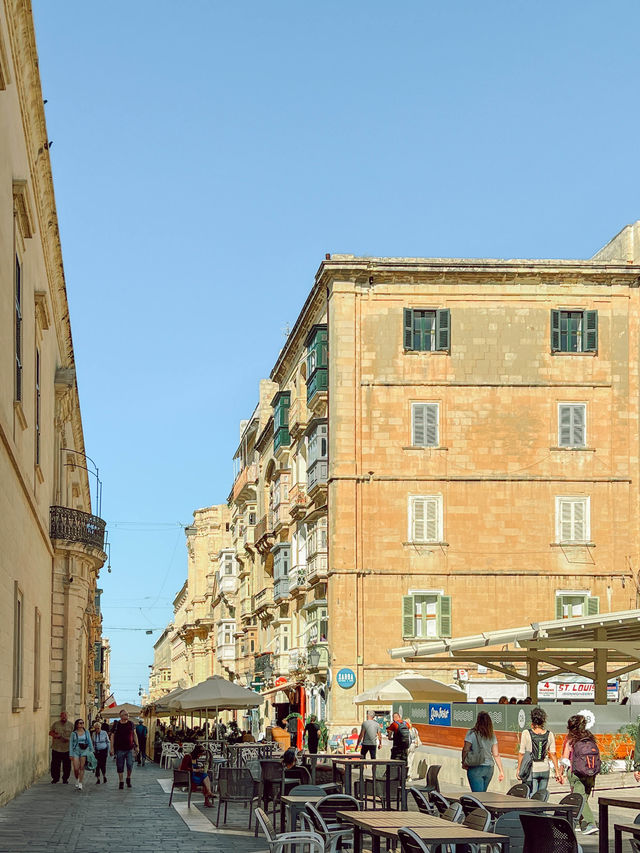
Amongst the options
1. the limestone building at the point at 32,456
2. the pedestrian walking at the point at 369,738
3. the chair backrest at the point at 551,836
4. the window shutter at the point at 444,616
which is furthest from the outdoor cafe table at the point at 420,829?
the window shutter at the point at 444,616

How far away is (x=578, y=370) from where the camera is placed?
151ft

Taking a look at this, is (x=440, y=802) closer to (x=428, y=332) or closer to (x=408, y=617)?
(x=408, y=617)

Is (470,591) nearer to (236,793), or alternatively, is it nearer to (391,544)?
(391,544)

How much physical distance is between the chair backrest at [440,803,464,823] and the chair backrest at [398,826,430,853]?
1372 mm

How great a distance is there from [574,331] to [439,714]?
68.7 feet

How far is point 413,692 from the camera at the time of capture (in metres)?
36.7

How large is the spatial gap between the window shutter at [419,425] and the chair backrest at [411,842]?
35.9 m

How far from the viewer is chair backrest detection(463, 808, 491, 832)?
34.3 ft

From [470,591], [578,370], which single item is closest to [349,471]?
[470,591]

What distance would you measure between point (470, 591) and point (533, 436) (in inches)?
227

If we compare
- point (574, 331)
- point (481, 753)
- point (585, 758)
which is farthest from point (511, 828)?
point (574, 331)

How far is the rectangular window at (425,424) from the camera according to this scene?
4553cm

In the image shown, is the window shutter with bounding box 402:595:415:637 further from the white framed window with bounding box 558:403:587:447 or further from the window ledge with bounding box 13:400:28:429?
the window ledge with bounding box 13:400:28:429

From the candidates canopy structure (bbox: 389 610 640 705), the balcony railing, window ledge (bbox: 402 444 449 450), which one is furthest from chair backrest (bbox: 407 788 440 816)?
window ledge (bbox: 402 444 449 450)
